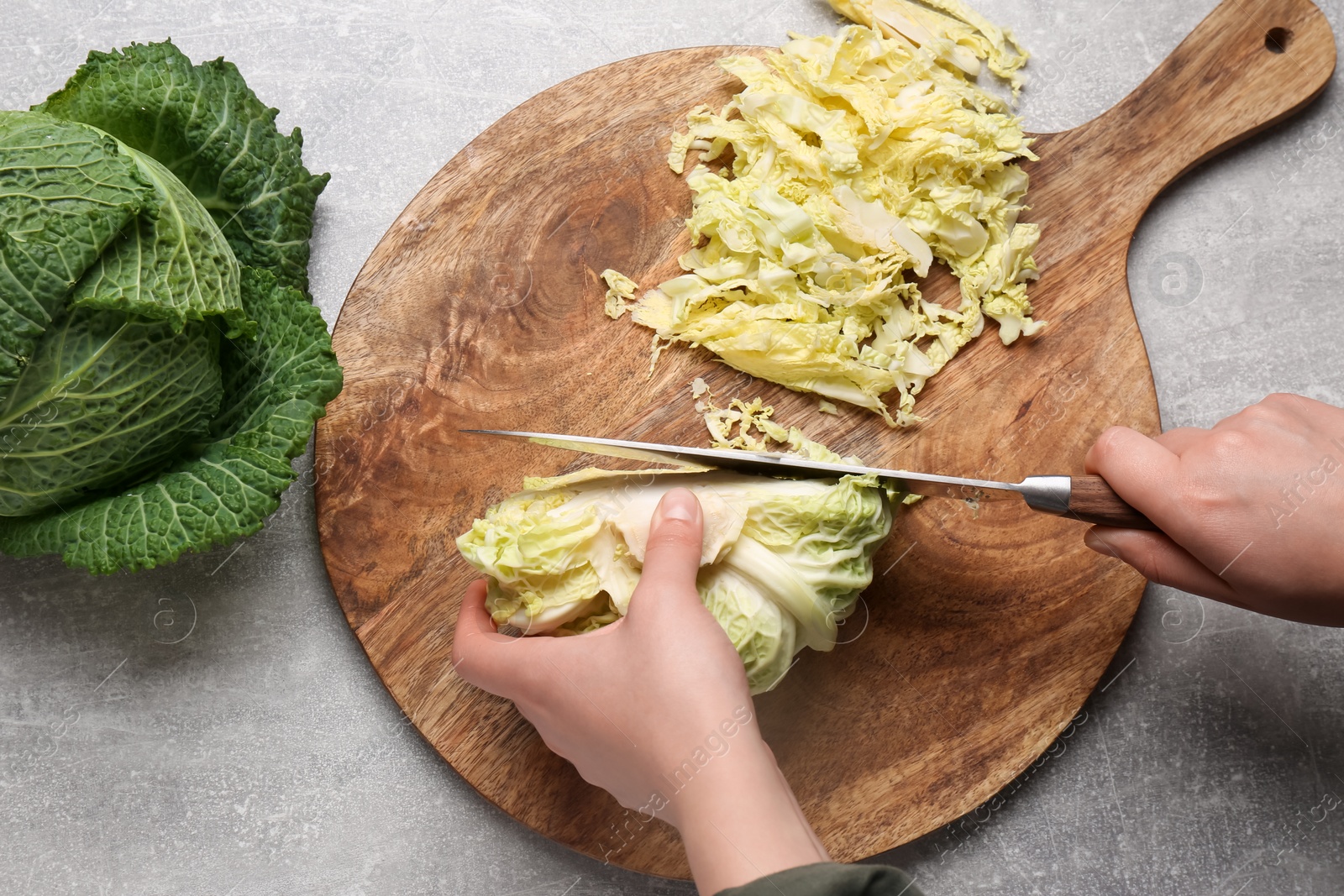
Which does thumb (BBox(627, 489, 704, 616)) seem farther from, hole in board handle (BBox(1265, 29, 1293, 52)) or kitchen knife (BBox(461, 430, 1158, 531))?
hole in board handle (BBox(1265, 29, 1293, 52))

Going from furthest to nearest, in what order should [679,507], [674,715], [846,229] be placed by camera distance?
[846,229], [679,507], [674,715]

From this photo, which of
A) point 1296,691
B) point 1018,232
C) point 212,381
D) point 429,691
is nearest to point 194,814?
point 429,691

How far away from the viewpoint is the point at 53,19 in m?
3.03

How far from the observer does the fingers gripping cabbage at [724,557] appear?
2311 millimetres

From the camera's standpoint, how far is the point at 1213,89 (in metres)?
2.81

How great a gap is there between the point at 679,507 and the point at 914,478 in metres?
0.65

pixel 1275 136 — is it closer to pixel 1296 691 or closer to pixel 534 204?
pixel 1296 691

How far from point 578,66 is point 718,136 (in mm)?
646

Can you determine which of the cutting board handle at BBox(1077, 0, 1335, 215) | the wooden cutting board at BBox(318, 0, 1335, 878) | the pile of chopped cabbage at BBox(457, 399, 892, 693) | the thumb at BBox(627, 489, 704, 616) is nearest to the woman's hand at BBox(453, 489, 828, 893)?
the thumb at BBox(627, 489, 704, 616)

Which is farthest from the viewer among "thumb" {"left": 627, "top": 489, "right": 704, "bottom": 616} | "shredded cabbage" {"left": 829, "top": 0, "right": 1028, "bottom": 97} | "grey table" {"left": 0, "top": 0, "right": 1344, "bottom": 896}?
"shredded cabbage" {"left": 829, "top": 0, "right": 1028, "bottom": 97}

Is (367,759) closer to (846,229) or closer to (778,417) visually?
(778,417)

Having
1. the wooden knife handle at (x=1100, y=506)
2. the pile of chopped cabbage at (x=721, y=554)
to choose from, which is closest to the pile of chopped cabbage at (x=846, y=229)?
the pile of chopped cabbage at (x=721, y=554)

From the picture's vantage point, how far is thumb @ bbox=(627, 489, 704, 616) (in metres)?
2.10

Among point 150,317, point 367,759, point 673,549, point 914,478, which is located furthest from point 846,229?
point 367,759
